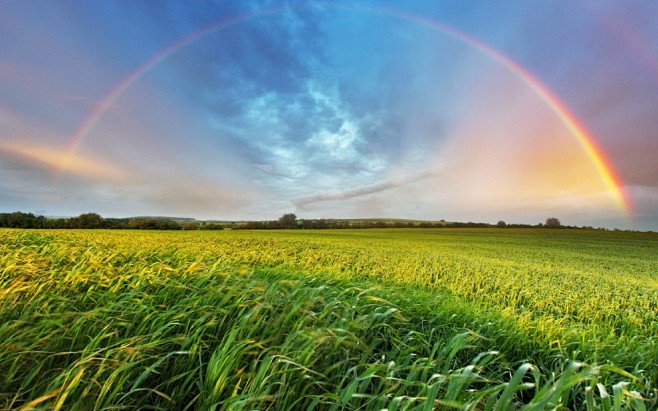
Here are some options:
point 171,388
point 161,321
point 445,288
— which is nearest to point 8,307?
point 161,321

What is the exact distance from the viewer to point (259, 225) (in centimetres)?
6556

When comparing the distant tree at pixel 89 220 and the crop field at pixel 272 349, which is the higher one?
the distant tree at pixel 89 220

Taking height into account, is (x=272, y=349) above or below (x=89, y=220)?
below

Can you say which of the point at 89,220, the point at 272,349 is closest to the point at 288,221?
the point at 89,220

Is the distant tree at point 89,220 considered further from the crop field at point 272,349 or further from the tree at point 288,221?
the crop field at point 272,349

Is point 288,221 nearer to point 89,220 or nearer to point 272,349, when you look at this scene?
point 89,220

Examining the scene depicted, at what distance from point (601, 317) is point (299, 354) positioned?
769 centimetres

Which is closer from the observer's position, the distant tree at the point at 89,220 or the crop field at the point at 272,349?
the crop field at the point at 272,349

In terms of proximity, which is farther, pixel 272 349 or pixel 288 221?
pixel 288 221

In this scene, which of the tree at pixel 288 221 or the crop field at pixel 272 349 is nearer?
the crop field at pixel 272 349

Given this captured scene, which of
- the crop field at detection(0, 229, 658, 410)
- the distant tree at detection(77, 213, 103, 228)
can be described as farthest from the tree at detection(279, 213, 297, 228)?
the crop field at detection(0, 229, 658, 410)

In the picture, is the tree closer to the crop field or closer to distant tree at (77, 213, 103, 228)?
distant tree at (77, 213, 103, 228)

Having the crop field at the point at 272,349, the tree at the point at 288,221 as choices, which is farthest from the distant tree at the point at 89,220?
the crop field at the point at 272,349

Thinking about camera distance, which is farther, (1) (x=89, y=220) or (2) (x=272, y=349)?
(1) (x=89, y=220)
